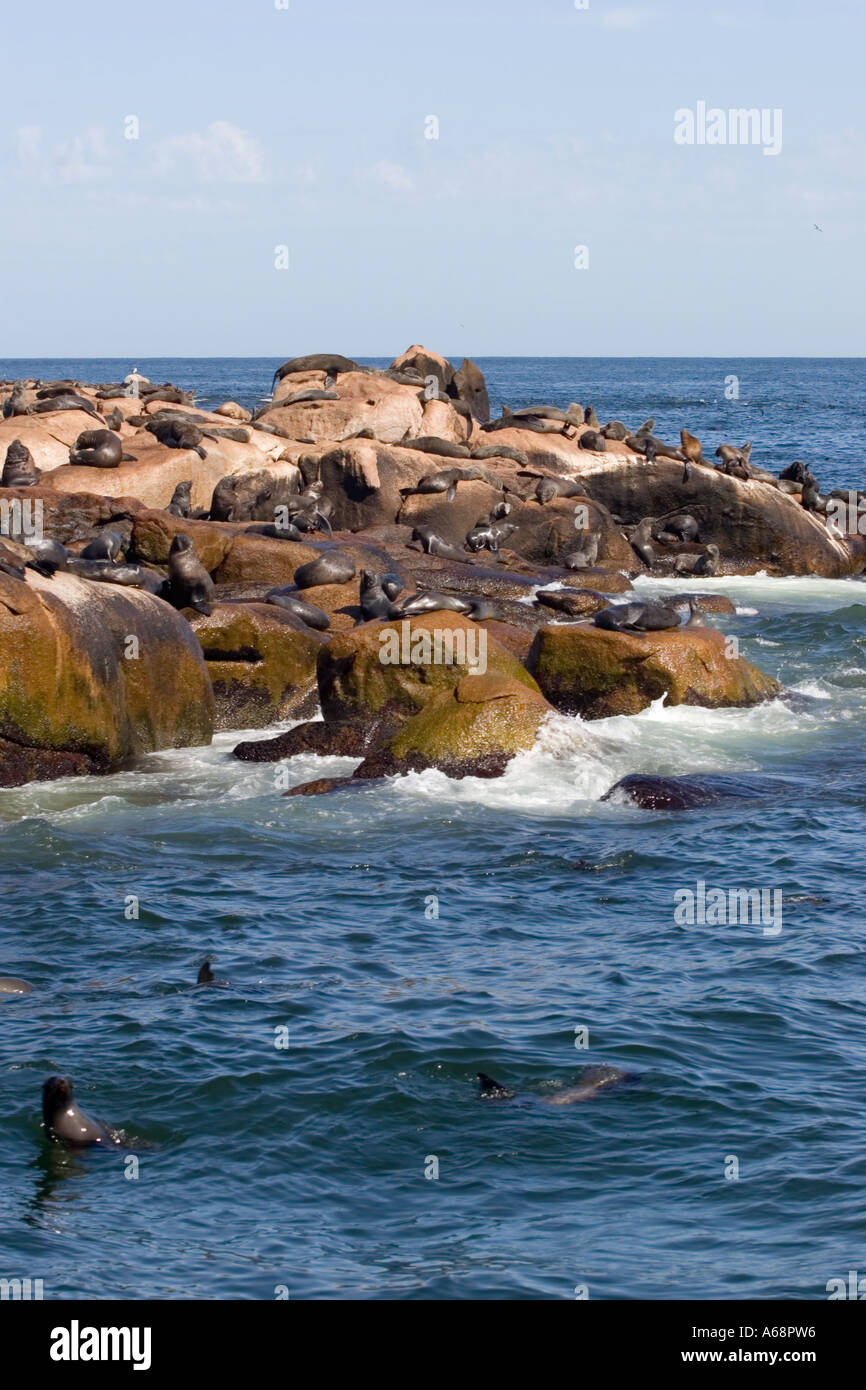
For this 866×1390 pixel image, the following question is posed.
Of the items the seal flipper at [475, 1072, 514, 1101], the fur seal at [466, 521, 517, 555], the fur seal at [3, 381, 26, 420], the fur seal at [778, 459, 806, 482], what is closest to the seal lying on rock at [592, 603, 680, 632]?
the fur seal at [466, 521, 517, 555]

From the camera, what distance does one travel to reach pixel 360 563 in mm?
21391

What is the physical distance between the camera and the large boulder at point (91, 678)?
46.8ft

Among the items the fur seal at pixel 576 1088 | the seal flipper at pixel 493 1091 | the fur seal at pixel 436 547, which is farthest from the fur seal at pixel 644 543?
the seal flipper at pixel 493 1091

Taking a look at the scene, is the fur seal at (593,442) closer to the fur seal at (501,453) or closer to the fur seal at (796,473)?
the fur seal at (501,453)

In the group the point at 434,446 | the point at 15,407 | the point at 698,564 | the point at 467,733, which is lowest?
the point at 467,733

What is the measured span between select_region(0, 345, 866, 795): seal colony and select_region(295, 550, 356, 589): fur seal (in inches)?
1.7

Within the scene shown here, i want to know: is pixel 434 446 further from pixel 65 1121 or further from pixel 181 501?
pixel 65 1121

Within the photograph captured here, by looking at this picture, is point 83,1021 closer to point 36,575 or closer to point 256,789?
point 256,789

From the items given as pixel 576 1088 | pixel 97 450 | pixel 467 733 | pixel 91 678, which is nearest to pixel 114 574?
pixel 91 678

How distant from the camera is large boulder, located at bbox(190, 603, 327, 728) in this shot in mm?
17250

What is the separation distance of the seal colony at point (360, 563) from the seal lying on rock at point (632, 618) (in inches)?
1.1

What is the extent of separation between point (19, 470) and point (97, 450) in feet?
5.34
